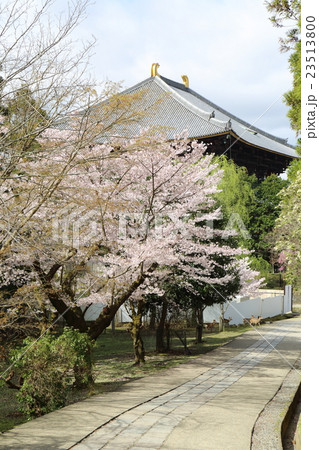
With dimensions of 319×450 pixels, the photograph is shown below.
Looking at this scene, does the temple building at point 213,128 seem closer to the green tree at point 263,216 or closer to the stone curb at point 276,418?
the green tree at point 263,216

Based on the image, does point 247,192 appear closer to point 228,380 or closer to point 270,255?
point 270,255

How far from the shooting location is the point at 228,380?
7.78 meters

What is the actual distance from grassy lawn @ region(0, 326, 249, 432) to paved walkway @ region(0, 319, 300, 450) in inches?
39.5

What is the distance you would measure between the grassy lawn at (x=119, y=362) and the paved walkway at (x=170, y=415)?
3.29 feet

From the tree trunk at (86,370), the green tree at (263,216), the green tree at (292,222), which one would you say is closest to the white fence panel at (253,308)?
the green tree at (263,216)

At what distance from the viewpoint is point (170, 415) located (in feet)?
18.0

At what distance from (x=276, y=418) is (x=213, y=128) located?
24.2m

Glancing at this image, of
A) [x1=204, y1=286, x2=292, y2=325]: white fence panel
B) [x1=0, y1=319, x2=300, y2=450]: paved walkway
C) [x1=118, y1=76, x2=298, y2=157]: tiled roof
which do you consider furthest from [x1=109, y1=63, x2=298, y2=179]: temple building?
[x1=0, y1=319, x2=300, y2=450]: paved walkway

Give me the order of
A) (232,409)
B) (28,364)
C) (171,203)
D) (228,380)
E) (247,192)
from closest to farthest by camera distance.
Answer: (232,409), (28,364), (228,380), (171,203), (247,192)

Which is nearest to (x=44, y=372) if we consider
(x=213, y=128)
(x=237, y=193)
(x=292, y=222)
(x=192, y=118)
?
(x=292, y=222)

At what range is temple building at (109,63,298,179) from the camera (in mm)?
28422

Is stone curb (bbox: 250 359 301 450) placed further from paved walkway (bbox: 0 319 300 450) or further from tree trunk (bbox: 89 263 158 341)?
tree trunk (bbox: 89 263 158 341)
